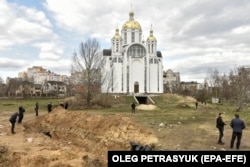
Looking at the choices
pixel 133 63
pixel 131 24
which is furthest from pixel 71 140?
pixel 131 24

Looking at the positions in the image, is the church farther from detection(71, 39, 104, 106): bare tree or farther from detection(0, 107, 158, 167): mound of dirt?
detection(0, 107, 158, 167): mound of dirt

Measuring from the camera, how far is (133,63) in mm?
71750

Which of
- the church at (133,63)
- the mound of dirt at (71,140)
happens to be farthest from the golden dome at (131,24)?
the mound of dirt at (71,140)

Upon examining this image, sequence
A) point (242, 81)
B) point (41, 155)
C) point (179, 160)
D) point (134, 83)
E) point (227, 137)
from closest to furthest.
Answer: point (179, 160) < point (41, 155) < point (227, 137) < point (242, 81) < point (134, 83)

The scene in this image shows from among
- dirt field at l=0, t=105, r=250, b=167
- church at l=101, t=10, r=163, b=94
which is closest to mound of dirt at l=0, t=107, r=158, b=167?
dirt field at l=0, t=105, r=250, b=167

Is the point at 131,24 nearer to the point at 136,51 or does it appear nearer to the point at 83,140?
the point at 136,51

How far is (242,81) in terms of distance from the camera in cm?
4444

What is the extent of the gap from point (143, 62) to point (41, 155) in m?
61.8

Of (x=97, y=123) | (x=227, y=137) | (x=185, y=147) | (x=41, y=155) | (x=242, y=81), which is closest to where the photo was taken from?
(x=41, y=155)

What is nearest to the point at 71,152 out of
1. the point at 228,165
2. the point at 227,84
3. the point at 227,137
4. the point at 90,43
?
the point at 228,165

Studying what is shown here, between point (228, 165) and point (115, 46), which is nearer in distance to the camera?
point (228, 165)

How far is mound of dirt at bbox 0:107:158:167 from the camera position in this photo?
444 inches

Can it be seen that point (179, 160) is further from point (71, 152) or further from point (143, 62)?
point (143, 62)

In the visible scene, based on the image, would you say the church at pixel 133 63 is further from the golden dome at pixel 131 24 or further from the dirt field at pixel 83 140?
the dirt field at pixel 83 140
